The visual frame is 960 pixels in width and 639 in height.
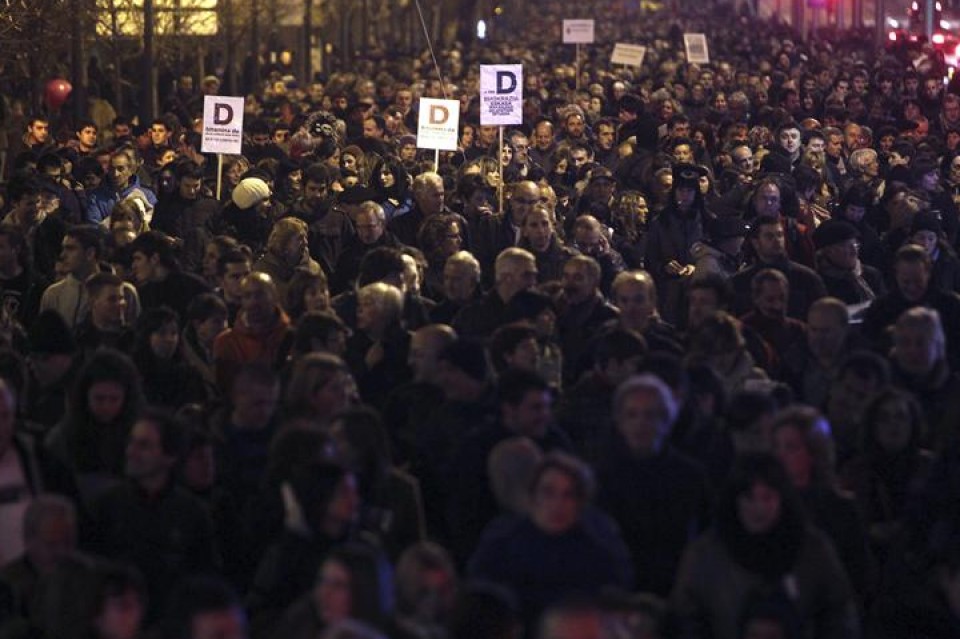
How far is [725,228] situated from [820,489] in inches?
320

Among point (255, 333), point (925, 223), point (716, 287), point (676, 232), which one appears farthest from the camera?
point (676, 232)

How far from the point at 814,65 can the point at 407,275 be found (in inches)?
1171

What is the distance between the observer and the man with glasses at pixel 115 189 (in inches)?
786

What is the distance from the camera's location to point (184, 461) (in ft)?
31.2

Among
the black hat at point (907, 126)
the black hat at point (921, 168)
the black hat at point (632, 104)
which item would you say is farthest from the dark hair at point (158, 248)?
the black hat at point (907, 126)

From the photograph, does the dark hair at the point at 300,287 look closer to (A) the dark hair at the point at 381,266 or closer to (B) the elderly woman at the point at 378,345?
(A) the dark hair at the point at 381,266

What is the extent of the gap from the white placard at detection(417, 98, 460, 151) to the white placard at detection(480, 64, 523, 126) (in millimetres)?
466

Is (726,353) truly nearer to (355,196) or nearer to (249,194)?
(355,196)

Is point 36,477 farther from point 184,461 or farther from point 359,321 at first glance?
point 359,321

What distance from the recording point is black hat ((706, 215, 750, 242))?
17.1m

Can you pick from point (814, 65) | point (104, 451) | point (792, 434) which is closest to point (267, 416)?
point (104, 451)

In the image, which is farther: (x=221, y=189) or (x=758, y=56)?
(x=758, y=56)

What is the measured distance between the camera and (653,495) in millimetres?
9102

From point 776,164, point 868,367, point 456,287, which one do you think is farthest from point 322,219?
point 868,367
